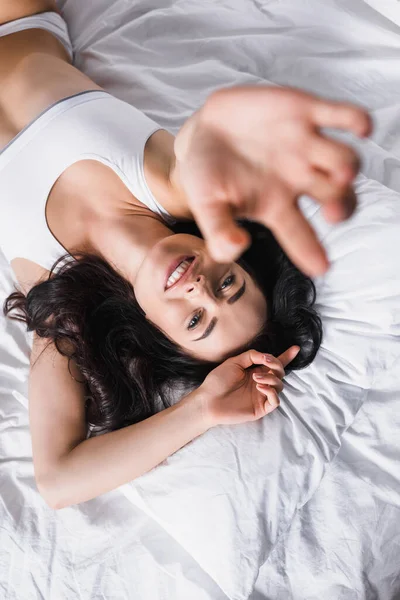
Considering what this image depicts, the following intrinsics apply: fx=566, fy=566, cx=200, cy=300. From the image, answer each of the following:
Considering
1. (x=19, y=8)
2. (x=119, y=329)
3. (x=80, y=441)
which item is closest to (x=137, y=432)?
(x=80, y=441)

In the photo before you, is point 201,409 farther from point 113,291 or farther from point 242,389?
point 113,291

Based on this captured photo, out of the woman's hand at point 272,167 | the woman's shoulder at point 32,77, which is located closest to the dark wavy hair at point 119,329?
the woman's shoulder at point 32,77

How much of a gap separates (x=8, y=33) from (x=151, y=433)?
41.9 inches

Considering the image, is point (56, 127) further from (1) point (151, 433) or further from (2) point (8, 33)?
(1) point (151, 433)

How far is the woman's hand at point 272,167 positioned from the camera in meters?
0.54

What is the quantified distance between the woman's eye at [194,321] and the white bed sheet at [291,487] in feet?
0.76

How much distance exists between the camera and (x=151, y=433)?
1.14m

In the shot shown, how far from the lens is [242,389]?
3.72 ft

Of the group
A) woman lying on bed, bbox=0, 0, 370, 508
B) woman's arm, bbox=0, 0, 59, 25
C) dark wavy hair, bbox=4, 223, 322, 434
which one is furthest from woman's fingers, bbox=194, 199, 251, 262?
woman's arm, bbox=0, 0, 59, 25

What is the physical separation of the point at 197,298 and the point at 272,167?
1.57 feet

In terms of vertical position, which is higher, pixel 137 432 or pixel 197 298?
pixel 197 298

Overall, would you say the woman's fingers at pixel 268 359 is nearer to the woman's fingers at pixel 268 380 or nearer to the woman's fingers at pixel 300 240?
the woman's fingers at pixel 268 380

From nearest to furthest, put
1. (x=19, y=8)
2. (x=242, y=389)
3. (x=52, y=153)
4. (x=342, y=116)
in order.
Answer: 1. (x=342, y=116)
2. (x=242, y=389)
3. (x=52, y=153)
4. (x=19, y=8)

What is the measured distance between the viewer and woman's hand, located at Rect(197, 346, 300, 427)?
1.10m
